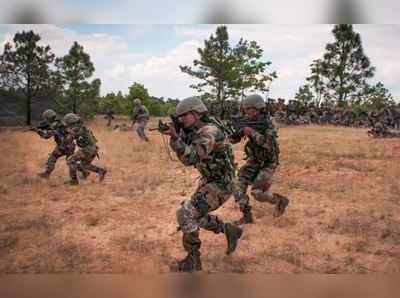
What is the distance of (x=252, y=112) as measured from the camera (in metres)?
6.12

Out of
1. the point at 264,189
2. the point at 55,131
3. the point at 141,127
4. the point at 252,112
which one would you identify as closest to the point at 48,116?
the point at 55,131

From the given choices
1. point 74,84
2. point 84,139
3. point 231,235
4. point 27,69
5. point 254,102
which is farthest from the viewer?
point 74,84

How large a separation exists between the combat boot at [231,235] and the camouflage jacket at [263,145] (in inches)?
46.3

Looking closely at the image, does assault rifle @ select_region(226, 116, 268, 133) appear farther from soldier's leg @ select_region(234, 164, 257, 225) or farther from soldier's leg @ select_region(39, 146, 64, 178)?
soldier's leg @ select_region(39, 146, 64, 178)

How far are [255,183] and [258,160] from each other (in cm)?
30

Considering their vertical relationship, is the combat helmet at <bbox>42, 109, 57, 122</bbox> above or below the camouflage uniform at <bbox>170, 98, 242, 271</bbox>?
above

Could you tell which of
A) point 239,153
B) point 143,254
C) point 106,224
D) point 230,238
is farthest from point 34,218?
point 239,153

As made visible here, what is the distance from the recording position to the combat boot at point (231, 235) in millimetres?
5070

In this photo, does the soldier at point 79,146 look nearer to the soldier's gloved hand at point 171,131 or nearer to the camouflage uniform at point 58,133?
the camouflage uniform at point 58,133

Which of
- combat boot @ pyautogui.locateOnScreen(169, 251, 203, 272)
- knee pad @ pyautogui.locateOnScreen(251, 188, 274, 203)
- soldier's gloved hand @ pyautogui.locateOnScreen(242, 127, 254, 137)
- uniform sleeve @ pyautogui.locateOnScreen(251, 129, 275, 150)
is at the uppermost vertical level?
soldier's gloved hand @ pyautogui.locateOnScreen(242, 127, 254, 137)

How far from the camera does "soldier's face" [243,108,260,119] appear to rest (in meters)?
6.10

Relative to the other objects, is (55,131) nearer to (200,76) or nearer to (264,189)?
(264,189)

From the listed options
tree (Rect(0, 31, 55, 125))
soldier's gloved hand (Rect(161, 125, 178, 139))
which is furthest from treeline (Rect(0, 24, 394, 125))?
soldier's gloved hand (Rect(161, 125, 178, 139))

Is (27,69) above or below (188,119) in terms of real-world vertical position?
above
